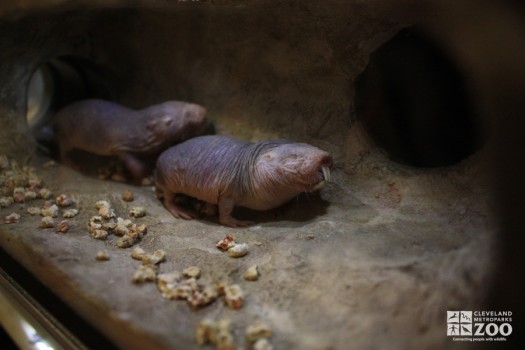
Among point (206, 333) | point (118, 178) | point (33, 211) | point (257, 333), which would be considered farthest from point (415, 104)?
point (33, 211)

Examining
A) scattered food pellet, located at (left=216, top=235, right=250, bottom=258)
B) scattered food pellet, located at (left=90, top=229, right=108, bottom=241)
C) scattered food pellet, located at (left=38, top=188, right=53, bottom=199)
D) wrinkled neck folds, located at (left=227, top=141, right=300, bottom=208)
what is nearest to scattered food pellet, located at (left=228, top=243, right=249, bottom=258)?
scattered food pellet, located at (left=216, top=235, right=250, bottom=258)

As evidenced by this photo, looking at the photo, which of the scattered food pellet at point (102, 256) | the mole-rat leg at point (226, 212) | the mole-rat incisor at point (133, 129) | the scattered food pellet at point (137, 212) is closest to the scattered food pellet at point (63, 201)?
the scattered food pellet at point (137, 212)

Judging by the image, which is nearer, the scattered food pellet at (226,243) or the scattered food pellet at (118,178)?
the scattered food pellet at (226,243)

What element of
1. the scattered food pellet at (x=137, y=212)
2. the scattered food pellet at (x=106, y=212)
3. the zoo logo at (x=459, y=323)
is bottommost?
the zoo logo at (x=459, y=323)

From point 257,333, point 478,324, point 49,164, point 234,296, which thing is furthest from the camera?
point 49,164

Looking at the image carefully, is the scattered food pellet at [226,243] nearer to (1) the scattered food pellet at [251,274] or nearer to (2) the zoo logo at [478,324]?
(1) the scattered food pellet at [251,274]

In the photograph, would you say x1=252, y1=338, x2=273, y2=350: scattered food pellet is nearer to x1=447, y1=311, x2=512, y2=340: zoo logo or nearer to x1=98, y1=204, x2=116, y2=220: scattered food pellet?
x1=447, y1=311, x2=512, y2=340: zoo logo

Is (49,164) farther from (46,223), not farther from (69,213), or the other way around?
(46,223)

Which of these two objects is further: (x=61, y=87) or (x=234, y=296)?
(x=61, y=87)
